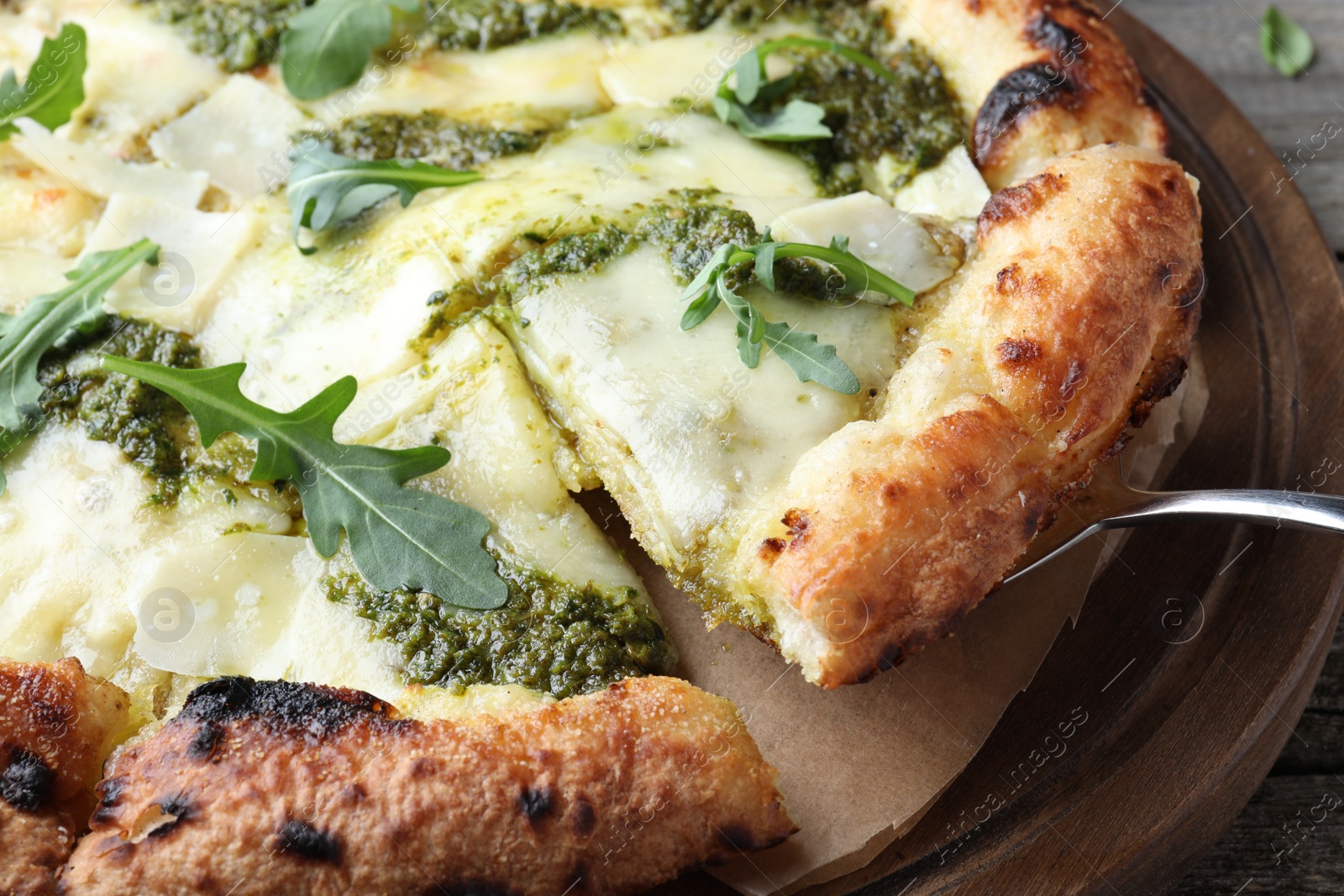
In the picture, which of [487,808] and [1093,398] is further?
[1093,398]

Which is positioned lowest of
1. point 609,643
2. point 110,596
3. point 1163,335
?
point 110,596

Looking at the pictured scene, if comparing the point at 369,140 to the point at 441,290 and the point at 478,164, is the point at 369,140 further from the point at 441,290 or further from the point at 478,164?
the point at 441,290

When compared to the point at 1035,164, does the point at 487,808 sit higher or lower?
lower

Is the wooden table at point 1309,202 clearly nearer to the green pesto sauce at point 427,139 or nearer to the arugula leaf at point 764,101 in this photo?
the arugula leaf at point 764,101

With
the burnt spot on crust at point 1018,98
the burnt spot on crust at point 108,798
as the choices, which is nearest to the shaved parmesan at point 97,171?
the burnt spot on crust at point 108,798

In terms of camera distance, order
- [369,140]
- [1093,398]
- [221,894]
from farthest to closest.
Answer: [369,140], [1093,398], [221,894]

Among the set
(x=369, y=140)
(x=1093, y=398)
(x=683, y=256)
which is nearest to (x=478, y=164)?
(x=369, y=140)

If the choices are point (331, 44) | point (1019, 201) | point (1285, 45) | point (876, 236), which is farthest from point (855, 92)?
point (1285, 45)
